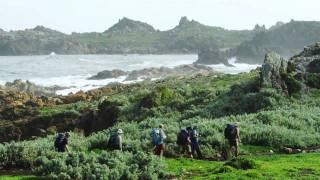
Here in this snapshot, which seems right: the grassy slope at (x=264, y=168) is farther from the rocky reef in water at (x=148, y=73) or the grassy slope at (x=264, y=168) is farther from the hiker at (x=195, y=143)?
the rocky reef in water at (x=148, y=73)

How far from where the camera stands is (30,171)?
2852 centimetres

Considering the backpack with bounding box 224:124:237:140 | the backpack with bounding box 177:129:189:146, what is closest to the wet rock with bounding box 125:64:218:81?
the backpack with bounding box 177:129:189:146

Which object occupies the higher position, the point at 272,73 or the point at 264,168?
the point at 272,73

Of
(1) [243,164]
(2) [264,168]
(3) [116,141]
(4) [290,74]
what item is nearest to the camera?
(2) [264,168]

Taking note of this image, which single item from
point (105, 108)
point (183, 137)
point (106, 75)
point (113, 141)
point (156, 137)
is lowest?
point (106, 75)

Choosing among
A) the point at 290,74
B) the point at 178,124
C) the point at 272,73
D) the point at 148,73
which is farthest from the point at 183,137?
the point at 148,73

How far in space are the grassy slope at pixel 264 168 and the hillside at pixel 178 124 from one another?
0.05 m

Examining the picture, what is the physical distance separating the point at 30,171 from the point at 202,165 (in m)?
8.10

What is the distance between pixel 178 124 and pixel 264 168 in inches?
509

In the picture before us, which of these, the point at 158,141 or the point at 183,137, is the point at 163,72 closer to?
the point at 183,137

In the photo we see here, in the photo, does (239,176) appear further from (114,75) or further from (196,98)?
(114,75)

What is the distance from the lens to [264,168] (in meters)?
27.0

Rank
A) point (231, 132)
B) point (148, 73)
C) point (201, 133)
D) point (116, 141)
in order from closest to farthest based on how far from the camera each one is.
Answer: point (116, 141)
point (231, 132)
point (201, 133)
point (148, 73)

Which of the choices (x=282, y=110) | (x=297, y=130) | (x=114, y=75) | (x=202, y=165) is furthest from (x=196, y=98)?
(x=114, y=75)
